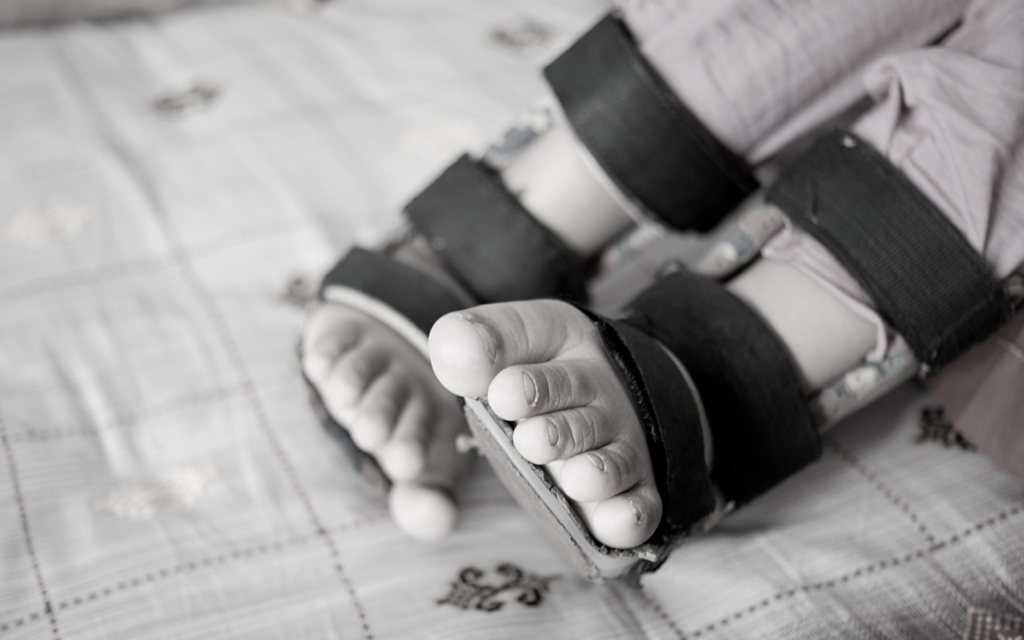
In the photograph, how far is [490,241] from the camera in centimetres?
58

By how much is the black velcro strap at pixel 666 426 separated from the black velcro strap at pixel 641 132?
6.1 inches

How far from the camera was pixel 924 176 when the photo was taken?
480mm

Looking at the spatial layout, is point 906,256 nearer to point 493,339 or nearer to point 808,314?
point 808,314

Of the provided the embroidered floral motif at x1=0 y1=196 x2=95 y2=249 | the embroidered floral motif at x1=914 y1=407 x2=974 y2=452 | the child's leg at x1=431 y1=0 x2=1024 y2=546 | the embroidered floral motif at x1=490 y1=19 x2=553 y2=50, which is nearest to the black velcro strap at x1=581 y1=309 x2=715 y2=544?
the child's leg at x1=431 y1=0 x2=1024 y2=546

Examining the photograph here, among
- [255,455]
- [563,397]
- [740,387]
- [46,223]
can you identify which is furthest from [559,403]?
[46,223]

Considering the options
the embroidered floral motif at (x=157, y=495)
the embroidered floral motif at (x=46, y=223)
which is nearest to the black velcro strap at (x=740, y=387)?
the embroidered floral motif at (x=157, y=495)

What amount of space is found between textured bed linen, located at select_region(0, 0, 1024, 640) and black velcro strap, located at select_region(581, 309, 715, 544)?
9 cm

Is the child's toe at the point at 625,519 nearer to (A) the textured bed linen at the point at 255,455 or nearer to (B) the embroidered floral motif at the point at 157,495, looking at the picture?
(A) the textured bed linen at the point at 255,455

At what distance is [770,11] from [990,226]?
19 cm

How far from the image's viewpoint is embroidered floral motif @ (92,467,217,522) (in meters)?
0.51

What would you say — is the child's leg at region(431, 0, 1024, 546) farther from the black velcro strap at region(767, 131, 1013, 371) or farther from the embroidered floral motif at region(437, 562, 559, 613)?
the embroidered floral motif at region(437, 562, 559, 613)

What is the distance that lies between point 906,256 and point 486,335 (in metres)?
0.26

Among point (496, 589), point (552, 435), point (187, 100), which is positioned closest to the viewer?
point (552, 435)

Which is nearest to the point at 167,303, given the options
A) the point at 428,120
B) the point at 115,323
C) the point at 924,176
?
the point at 115,323
